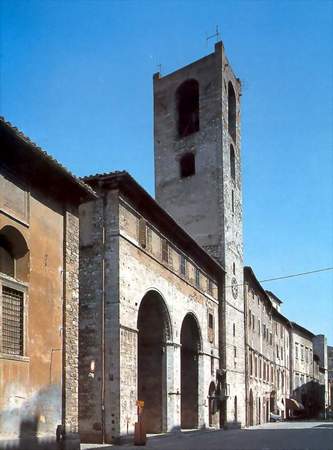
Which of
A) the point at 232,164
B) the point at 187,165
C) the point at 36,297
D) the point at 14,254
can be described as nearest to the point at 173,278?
the point at 187,165

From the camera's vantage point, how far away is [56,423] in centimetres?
1414

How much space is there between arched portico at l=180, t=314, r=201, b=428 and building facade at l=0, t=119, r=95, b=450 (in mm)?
14797

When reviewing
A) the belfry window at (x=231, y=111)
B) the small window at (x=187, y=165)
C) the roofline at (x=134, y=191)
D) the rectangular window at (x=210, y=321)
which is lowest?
the rectangular window at (x=210, y=321)

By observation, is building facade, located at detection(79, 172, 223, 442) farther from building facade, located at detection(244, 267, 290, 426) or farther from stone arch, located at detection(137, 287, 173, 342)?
building facade, located at detection(244, 267, 290, 426)

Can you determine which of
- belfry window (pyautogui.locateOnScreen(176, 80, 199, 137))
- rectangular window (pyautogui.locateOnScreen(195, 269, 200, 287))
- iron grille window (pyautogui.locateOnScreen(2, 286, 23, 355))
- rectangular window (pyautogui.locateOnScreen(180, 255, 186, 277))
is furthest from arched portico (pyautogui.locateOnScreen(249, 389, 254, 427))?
iron grille window (pyautogui.locateOnScreen(2, 286, 23, 355))

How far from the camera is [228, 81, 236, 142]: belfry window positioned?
37.7 meters

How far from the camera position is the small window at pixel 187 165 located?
3547 centimetres

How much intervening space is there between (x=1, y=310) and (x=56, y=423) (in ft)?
11.3

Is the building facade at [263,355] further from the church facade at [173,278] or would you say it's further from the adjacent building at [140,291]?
the church facade at [173,278]

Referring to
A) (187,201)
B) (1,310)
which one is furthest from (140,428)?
(187,201)

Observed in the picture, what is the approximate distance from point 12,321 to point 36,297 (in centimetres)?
95

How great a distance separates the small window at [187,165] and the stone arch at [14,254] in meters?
22.7

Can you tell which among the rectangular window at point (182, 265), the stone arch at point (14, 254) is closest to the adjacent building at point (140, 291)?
the stone arch at point (14, 254)

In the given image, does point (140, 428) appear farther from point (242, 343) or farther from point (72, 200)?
point (242, 343)
